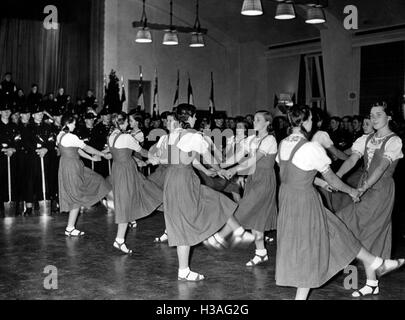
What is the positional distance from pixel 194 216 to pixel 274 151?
1.10 metres

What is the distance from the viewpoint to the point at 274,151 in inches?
209

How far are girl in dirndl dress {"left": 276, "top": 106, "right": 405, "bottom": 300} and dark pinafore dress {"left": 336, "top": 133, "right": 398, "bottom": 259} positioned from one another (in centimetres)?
55

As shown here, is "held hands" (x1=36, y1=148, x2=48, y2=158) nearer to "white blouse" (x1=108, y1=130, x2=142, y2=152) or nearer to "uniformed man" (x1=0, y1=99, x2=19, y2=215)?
"uniformed man" (x1=0, y1=99, x2=19, y2=215)

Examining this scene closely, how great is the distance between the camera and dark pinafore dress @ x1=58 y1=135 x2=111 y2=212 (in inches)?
260

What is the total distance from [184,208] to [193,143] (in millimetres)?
559

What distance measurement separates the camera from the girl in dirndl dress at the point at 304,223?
369cm

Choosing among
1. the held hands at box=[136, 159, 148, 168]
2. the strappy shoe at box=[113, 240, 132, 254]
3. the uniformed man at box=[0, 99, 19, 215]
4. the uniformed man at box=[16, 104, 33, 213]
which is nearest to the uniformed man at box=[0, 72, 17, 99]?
the uniformed man at box=[16, 104, 33, 213]

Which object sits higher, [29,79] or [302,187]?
[29,79]

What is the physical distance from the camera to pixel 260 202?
5.38 m

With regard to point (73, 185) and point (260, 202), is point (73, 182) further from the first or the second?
point (260, 202)

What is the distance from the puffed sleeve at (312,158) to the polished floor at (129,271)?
1.18 meters

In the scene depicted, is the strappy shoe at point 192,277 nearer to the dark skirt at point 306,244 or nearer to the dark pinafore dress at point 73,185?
the dark skirt at point 306,244
